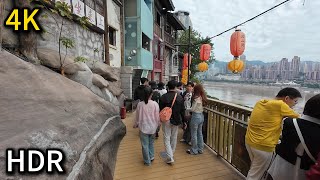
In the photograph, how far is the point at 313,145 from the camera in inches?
75.7

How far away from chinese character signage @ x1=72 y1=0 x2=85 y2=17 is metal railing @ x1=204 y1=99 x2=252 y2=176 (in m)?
5.17

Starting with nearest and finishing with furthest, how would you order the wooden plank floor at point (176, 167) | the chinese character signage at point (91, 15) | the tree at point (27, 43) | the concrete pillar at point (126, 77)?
the wooden plank floor at point (176, 167), the tree at point (27, 43), the chinese character signage at point (91, 15), the concrete pillar at point (126, 77)

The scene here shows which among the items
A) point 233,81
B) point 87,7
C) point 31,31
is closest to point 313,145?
point 31,31

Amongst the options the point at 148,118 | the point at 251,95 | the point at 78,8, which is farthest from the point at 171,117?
the point at 251,95

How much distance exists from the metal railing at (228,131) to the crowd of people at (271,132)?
0.40 m

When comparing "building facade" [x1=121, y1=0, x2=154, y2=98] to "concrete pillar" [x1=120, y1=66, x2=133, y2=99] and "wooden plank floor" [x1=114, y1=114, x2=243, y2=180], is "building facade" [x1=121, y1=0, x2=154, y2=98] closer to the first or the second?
"concrete pillar" [x1=120, y1=66, x2=133, y2=99]

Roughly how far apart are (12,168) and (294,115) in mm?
2964

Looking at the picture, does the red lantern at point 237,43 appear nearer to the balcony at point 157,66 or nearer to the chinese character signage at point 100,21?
the chinese character signage at point 100,21

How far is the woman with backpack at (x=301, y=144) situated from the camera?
1943 mm

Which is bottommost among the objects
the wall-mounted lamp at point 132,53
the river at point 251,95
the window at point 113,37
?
the river at point 251,95

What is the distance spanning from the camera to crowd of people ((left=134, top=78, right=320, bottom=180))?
1.97 m

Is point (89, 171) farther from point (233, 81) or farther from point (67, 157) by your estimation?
point (233, 81)

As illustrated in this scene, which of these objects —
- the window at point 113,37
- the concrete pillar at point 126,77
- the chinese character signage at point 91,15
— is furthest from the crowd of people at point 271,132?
the window at point 113,37

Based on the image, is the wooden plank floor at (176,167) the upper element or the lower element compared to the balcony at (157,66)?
lower
